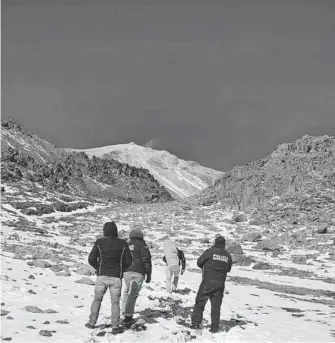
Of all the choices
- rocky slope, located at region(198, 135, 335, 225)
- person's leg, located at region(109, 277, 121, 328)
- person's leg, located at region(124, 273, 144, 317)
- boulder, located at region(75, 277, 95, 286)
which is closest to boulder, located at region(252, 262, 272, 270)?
boulder, located at region(75, 277, 95, 286)

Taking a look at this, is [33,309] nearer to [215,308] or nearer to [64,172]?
[215,308]

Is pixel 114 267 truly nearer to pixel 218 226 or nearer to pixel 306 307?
pixel 306 307

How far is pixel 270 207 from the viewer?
60312mm

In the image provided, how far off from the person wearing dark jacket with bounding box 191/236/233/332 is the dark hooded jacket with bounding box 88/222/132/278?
2.19 metres

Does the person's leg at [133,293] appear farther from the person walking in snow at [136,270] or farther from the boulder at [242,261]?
the boulder at [242,261]

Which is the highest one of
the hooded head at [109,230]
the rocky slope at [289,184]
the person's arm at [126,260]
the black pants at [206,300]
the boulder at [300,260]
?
the rocky slope at [289,184]

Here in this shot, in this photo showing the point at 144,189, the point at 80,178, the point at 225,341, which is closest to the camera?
the point at 225,341

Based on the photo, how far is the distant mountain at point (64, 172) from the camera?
11581 centimetres

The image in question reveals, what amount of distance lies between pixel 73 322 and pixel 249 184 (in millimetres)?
64339

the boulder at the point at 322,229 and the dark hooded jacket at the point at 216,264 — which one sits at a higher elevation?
the boulder at the point at 322,229

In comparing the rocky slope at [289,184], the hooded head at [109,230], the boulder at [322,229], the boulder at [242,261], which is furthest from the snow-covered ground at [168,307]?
the rocky slope at [289,184]

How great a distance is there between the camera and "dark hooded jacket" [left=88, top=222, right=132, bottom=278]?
9289mm

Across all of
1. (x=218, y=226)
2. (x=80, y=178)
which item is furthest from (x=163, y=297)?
(x=80, y=178)

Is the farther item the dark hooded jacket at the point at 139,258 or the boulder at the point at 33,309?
the dark hooded jacket at the point at 139,258
